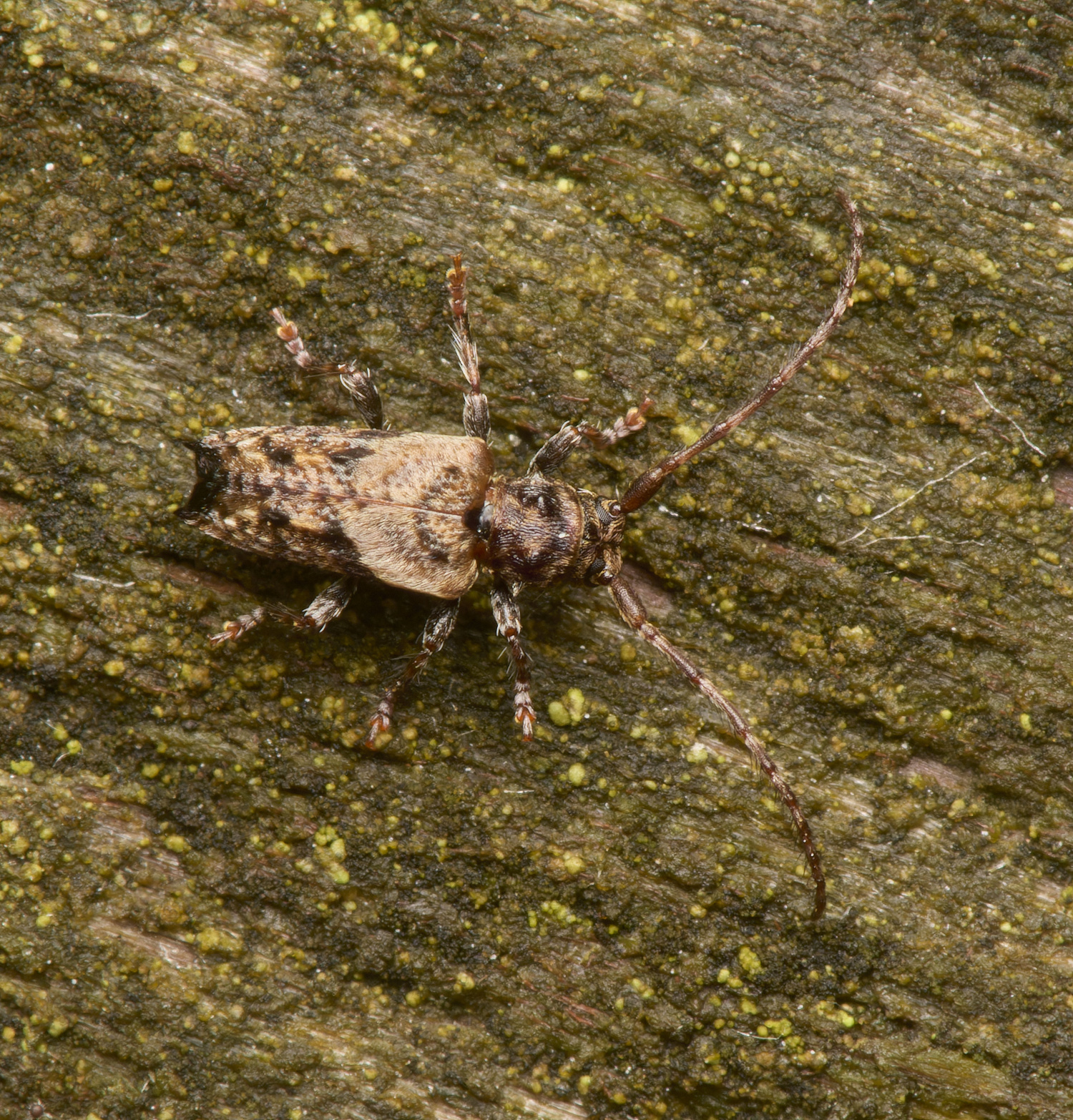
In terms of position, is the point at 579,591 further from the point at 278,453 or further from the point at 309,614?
the point at 278,453

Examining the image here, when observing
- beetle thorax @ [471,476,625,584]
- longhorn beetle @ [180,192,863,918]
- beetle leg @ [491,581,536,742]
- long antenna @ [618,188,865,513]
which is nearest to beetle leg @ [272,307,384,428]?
longhorn beetle @ [180,192,863,918]

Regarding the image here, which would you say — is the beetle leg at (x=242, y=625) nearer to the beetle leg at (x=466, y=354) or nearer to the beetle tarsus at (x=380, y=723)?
the beetle tarsus at (x=380, y=723)

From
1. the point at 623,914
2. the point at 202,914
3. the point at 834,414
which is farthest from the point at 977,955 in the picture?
the point at 202,914

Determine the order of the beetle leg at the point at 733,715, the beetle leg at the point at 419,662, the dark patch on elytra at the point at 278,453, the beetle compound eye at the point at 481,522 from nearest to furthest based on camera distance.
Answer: the beetle leg at the point at 733,715
the dark patch on elytra at the point at 278,453
the beetle leg at the point at 419,662
the beetle compound eye at the point at 481,522

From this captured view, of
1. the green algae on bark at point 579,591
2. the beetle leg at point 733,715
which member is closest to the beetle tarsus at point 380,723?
the green algae on bark at point 579,591

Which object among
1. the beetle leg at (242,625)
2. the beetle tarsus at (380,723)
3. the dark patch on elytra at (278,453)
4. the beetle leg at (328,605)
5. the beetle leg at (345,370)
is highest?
the beetle leg at (345,370)

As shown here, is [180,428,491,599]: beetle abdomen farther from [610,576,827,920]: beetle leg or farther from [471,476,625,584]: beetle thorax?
[610,576,827,920]: beetle leg

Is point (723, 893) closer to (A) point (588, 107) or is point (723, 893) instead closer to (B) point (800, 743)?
(B) point (800, 743)
